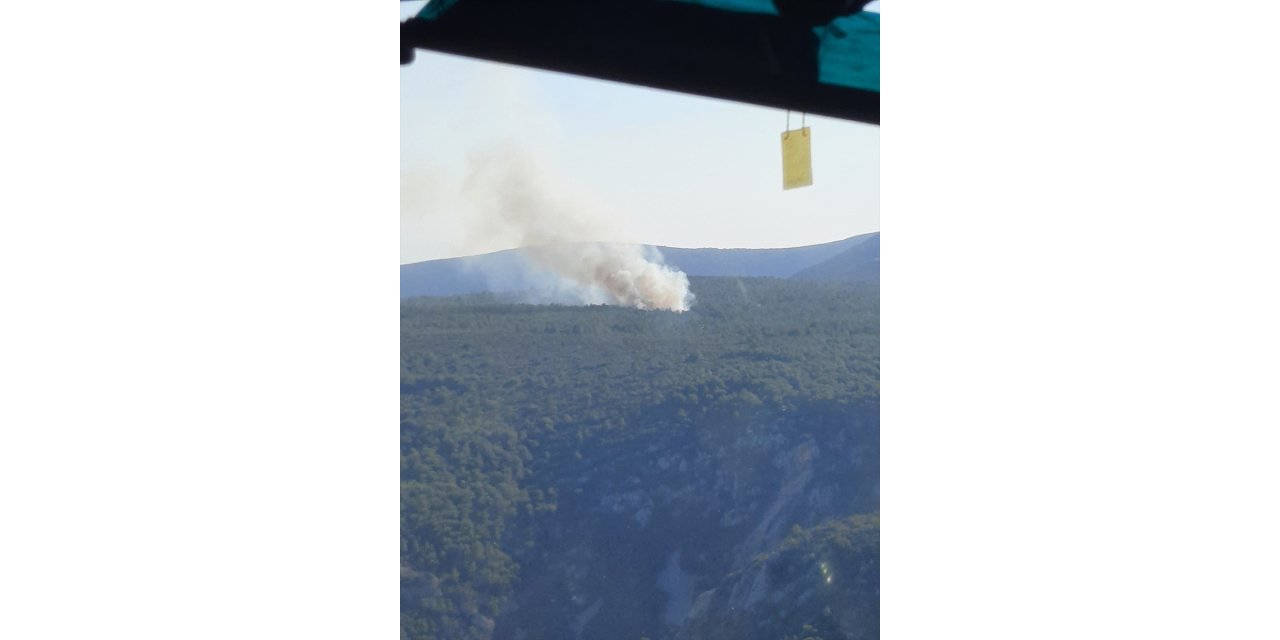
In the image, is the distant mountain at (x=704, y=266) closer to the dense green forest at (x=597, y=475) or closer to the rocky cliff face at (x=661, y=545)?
the dense green forest at (x=597, y=475)

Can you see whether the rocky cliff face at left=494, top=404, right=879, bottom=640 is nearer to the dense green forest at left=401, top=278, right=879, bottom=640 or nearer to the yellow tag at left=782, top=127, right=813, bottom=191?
the dense green forest at left=401, top=278, right=879, bottom=640

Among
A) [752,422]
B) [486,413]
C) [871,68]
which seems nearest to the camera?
[871,68]

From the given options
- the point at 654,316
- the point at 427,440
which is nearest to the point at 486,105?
the point at 654,316

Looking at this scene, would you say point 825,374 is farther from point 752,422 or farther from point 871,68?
point 871,68

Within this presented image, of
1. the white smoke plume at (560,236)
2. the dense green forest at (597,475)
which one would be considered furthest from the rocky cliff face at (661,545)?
the white smoke plume at (560,236)

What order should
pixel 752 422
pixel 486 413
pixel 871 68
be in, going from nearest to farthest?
pixel 871 68 → pixel 486 413 → pixel 752 422

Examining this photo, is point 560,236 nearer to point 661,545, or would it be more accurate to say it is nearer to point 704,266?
point 704,266

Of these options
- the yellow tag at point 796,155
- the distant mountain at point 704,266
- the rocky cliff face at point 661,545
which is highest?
the yellow tag at point 796,155
